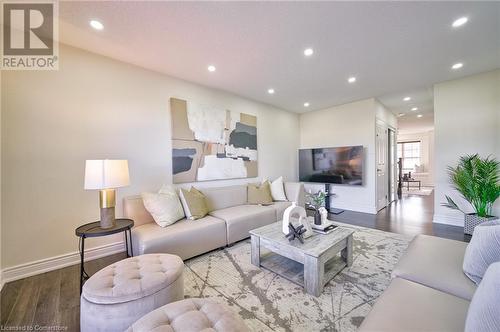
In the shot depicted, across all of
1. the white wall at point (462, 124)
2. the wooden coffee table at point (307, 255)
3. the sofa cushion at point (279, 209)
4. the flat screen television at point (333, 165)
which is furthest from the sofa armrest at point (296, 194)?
the white wall at point (462, 124)

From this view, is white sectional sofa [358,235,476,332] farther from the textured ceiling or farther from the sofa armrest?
the sofa armrest

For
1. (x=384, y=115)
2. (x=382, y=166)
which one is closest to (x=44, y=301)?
(x=382, y=166)

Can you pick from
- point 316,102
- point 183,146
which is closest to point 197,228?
point 183,146

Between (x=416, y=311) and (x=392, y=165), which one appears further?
(x=392, y=165)

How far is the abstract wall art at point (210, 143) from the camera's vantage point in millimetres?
3270

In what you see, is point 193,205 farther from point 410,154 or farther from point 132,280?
point 410,154

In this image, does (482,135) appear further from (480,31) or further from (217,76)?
(217,76)

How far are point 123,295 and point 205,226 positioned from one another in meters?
1.35

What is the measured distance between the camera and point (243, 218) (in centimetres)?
299

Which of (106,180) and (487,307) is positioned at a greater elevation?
(106,180)

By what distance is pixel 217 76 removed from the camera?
3.27 metres

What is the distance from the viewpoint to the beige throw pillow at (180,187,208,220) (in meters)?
2.80

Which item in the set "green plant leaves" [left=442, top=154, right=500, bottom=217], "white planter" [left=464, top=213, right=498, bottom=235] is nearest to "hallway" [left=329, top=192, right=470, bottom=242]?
"white planter" [left=464, top=213, right=498, bottom=235]

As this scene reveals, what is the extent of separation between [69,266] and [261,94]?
162 inches
